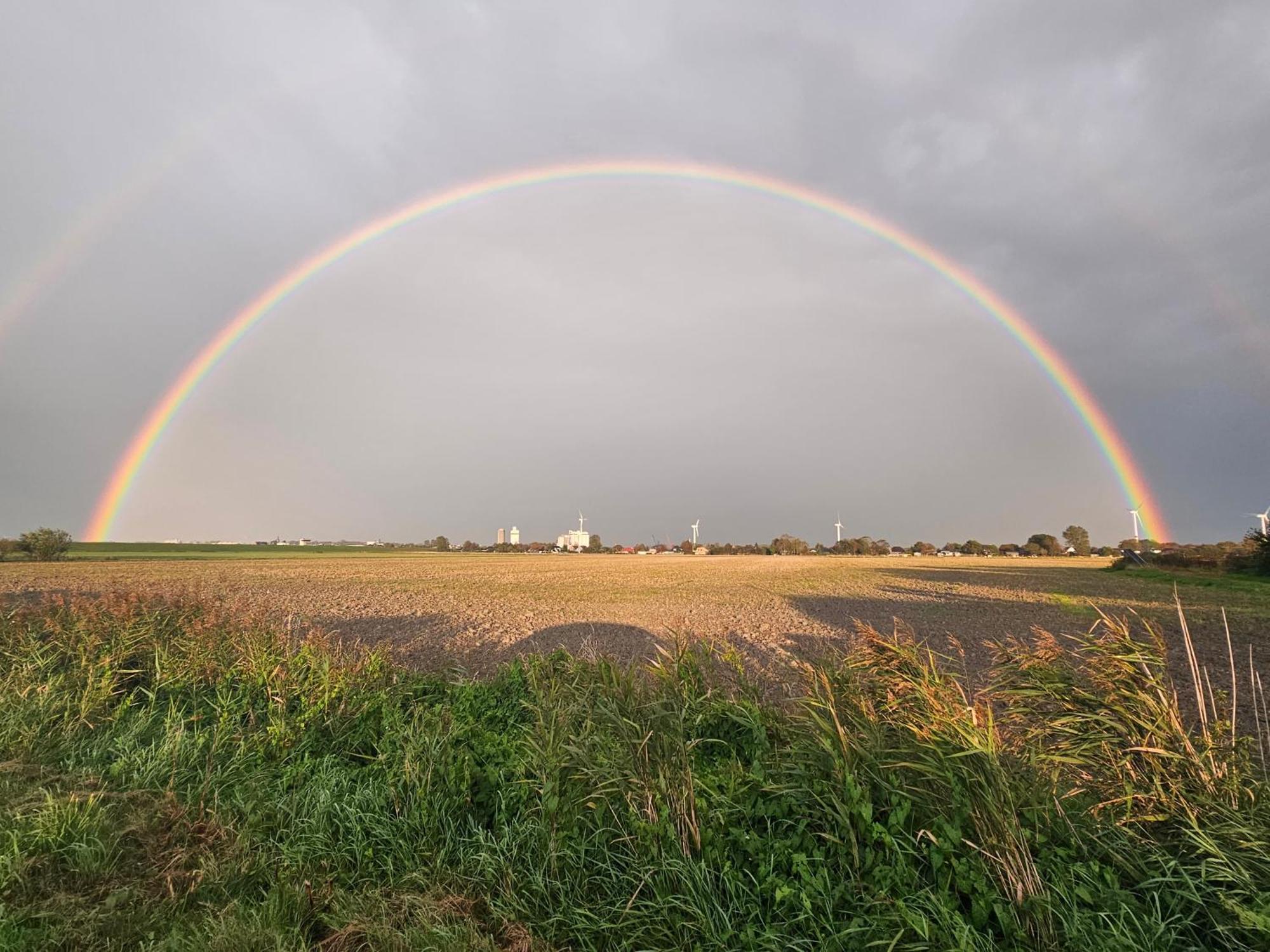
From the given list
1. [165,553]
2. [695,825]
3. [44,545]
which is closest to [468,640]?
[695,825]

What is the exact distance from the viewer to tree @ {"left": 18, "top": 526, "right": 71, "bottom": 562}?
78.2 meters

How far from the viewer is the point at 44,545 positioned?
78250mm

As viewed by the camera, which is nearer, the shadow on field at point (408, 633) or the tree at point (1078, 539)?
the shadow on field at point (408, 633)

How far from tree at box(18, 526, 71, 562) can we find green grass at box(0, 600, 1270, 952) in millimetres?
94821

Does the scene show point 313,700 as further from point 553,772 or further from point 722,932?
point 722,932

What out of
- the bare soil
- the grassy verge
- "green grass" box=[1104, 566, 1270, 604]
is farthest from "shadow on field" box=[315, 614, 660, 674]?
"green grass" box=[1104, 566, 1270, 604]

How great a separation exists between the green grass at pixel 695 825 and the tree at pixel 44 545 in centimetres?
9482

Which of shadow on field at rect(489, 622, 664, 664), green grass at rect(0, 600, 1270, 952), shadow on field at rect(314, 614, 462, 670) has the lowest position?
shadow on field at rect(314, 614, 462, 670)

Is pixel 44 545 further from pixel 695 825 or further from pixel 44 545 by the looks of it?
pixel 695 825

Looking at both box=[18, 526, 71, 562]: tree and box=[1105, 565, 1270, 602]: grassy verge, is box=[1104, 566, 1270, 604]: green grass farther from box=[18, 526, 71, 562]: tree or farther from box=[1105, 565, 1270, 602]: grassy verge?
box=[18, 526, 71, 562]: tree

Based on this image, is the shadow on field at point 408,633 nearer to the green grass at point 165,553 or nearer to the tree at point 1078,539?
the green grass at point 165,553

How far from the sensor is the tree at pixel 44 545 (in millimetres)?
78188

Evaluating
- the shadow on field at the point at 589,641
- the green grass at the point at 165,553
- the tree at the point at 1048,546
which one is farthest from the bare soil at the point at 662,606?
the tree at the point at 1048,546

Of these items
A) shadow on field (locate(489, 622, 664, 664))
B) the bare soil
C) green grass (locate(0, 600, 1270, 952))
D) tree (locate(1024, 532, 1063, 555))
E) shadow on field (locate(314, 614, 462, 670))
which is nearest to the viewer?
green grass (locate(0, 600, 1270, 952))
